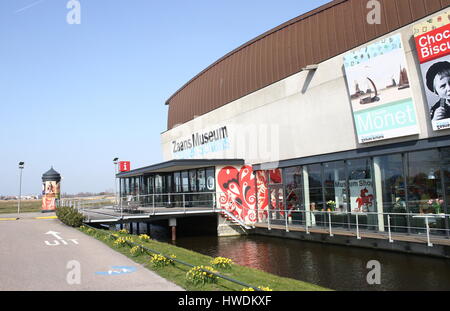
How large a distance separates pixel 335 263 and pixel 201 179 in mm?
15148

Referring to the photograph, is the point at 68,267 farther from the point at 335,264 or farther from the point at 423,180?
the point at 423,180

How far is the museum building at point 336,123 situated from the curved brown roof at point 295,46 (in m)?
0.07

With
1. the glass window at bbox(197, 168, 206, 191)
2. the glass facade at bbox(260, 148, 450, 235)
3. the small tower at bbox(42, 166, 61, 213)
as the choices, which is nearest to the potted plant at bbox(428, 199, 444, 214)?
the glass facade at bbox(260, 148, 450, 235)

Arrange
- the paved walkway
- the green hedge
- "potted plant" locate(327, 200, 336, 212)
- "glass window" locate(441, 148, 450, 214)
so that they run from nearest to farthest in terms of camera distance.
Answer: the paved walkway → "glass window" locate(441, 148, 450, 214) → "potted plant" locate(327, 200, 336, 212) → the green hedge

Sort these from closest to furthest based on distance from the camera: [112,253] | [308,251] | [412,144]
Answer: [112,253] → [412,144] → [308,251]

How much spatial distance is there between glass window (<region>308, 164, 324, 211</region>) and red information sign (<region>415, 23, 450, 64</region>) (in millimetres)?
7776

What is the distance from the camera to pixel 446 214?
49.0ft

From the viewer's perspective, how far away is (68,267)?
11.8 meters

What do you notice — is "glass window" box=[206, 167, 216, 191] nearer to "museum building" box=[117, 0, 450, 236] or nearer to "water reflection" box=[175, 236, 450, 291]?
"museum building" box=[117, 0, 450, 236]

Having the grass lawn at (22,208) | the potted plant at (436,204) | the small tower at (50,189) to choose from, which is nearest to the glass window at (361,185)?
the potted plant at (436,204)

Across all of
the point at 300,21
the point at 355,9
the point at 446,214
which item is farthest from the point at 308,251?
the point at 300,21

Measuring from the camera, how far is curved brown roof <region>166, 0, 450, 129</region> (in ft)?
58.6
